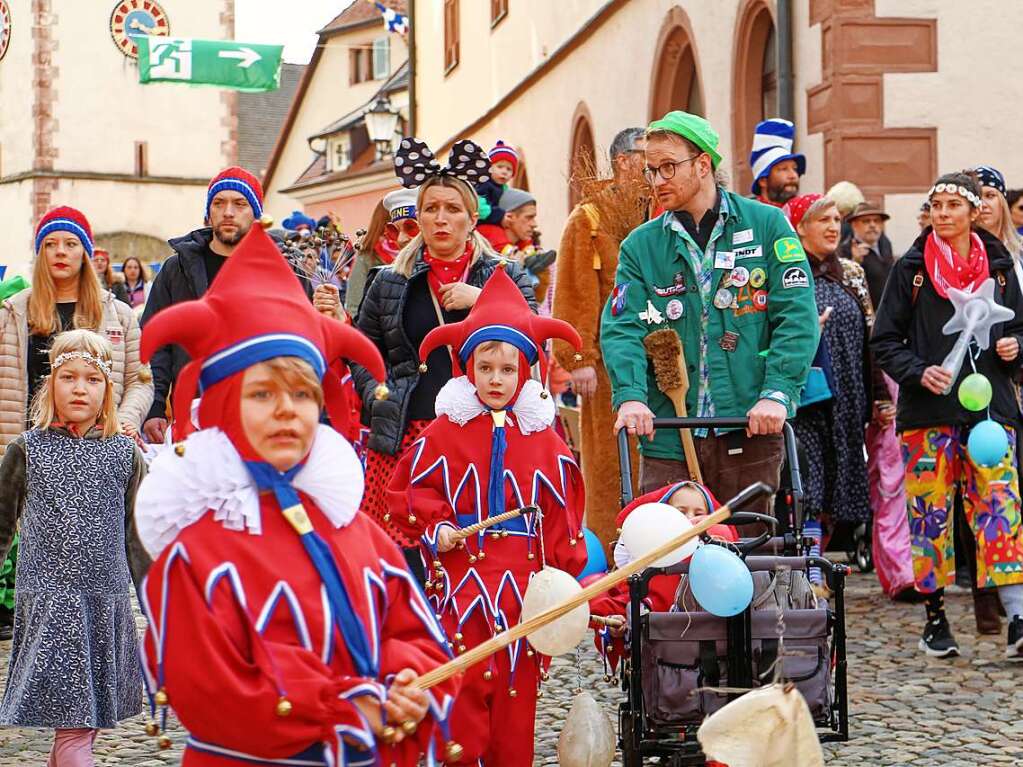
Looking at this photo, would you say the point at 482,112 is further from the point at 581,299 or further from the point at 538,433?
the point at 538,433

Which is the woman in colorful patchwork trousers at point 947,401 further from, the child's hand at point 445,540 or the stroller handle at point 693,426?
the child's hand at point 445,540

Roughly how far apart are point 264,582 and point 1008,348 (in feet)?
17.9

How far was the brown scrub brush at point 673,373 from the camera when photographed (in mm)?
6340

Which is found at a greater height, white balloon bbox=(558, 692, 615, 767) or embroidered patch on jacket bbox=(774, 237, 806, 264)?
embroidered patch on jacket bbox=(774, 237, 806, 264)

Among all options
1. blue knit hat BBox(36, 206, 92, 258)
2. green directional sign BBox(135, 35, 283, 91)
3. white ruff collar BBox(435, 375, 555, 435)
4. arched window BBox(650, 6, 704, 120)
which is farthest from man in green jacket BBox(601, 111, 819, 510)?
green directional sign BBox(135, 35, 283, 91)

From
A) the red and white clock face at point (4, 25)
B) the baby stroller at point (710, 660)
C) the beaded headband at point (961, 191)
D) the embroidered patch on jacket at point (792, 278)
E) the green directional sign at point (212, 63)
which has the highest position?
the red and white clock face at point (4, 25)

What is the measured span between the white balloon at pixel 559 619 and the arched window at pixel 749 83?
11.5 metres

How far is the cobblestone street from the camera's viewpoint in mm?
6406

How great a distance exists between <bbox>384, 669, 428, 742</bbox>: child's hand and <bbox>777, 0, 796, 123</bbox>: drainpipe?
465 inches

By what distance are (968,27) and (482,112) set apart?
17.7 m

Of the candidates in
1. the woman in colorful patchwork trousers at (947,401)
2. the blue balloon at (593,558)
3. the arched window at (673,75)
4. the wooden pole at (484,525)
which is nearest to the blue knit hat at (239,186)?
the blue balloon at (593,558)

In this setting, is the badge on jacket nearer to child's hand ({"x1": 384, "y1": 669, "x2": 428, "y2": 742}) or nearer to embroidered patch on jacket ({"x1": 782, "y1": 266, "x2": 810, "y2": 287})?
embroidered patch on jacket ({"x1": 782, "y1": 266, "x2": 810, "y2": 287})

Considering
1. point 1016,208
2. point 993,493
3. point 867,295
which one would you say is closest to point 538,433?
point 993,493

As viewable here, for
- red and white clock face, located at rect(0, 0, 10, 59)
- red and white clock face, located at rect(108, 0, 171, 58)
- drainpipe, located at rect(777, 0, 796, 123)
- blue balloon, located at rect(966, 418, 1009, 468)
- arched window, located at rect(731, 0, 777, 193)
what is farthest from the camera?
red and white clock face, located at rect(108, 0, 171, 58)
